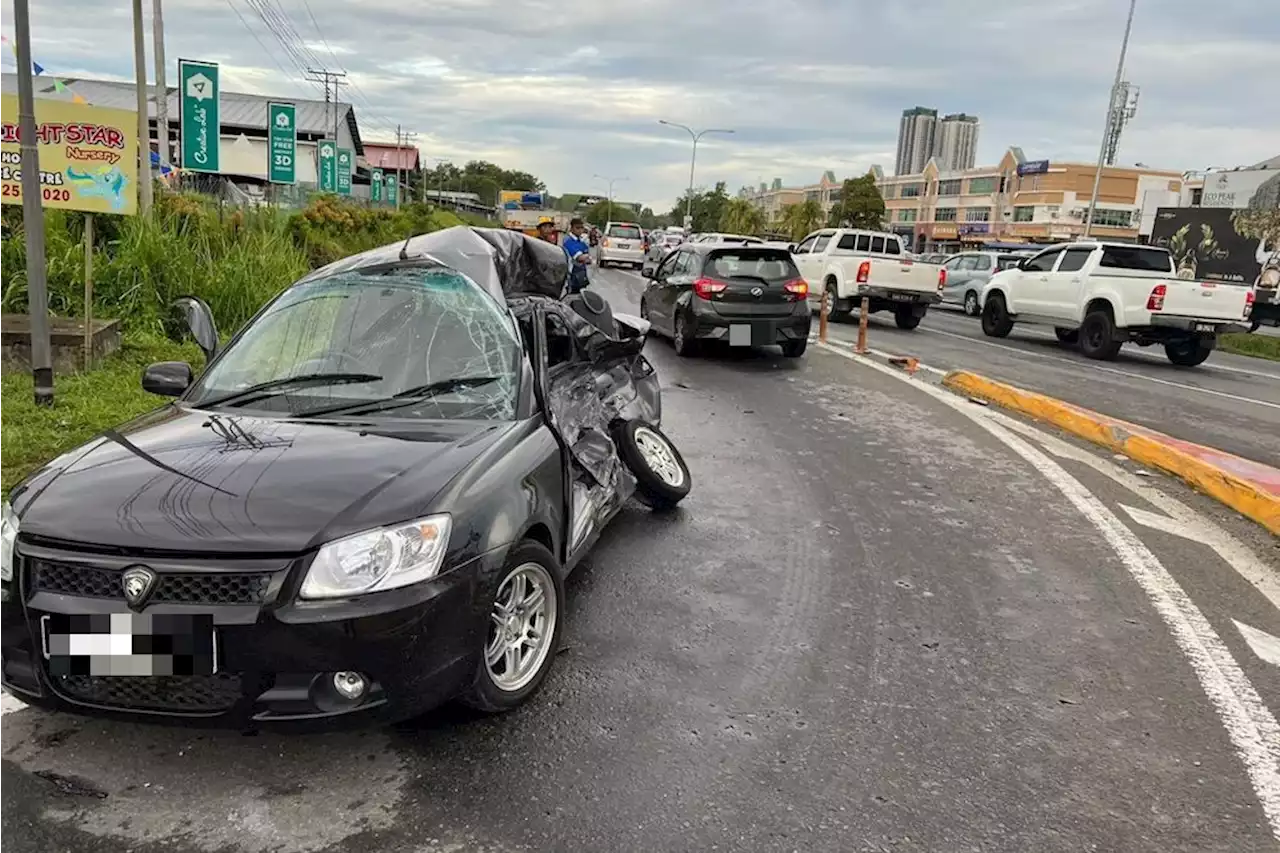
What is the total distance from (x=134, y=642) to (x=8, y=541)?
0.66 metres

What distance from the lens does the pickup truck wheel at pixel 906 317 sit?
19500 millimetres

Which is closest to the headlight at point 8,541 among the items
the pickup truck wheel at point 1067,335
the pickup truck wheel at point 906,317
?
the pickup truck wheel at point 906,317

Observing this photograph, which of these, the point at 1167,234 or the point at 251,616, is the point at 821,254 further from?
the point at 251,616

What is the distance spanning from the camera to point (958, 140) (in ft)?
560

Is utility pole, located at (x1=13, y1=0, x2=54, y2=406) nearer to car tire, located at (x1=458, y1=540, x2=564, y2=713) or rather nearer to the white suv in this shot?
car tire, located at (x1=458, y1=540, x2=564, y2=713)

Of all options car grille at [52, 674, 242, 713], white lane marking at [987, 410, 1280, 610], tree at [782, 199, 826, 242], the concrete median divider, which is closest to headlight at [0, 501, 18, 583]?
car grille at [52, 674, 242, 713]

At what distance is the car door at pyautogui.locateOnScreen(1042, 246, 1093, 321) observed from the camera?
55.6 feet

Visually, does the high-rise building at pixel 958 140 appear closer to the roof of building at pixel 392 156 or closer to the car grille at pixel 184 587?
the roof of building at pixel 392 156

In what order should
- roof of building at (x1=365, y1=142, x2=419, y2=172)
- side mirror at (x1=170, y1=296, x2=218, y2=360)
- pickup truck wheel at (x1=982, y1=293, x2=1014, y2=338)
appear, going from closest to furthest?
side mirror at (x1=170, y1=296, x2=218, y2=360) < pickup truck wheel at (x1=982, y1=293, x2=1014, y2=338) < roof of building at (x1=365, y1=142, x2=419, y2=172)

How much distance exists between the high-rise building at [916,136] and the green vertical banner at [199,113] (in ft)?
540

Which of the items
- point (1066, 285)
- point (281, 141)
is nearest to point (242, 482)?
point (1066, 285)

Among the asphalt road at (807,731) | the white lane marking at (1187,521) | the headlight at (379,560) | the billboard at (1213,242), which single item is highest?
the billboard at (1213,242)

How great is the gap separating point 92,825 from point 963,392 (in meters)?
10.1

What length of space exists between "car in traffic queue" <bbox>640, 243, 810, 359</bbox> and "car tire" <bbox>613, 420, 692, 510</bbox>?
7.03 m
